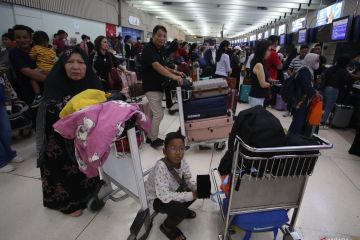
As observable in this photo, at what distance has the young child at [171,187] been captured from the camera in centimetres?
146

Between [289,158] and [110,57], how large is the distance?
10.1 feet

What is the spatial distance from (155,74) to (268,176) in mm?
1925

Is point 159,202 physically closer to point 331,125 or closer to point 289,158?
point 289,158

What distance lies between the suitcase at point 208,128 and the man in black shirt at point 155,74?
0.49 m

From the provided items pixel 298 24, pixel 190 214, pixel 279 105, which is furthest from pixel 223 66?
pixel 298 24

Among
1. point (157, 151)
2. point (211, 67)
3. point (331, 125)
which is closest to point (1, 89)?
point (157, 151)

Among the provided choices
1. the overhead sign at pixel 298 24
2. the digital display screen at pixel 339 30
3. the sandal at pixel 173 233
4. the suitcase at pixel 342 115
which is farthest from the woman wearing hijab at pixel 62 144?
the overhead sign at pixel 298 24

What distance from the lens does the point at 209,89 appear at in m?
2.57

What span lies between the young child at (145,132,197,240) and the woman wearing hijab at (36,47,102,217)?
2.12ft

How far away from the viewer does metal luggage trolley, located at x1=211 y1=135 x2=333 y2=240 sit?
112cm

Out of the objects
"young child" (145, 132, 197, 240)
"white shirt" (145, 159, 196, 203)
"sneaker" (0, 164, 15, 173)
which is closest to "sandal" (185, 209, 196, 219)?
"young child" (145, 132, 197, 240)

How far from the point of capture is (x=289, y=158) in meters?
1.14

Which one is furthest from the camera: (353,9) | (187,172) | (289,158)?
(353,9)

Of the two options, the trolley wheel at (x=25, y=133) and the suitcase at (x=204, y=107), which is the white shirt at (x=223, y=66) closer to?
the suitcase at (x=204, y=107)
